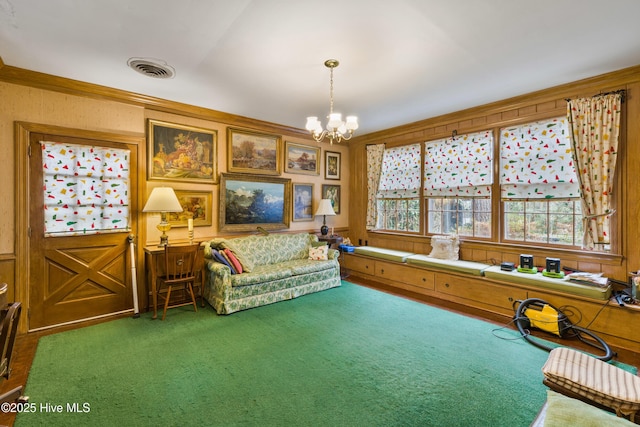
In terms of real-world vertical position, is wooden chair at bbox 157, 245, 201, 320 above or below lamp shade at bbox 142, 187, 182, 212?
below

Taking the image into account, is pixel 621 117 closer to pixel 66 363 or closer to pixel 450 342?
pixel 450 342

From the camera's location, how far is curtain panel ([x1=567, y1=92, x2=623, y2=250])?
10.5 feet

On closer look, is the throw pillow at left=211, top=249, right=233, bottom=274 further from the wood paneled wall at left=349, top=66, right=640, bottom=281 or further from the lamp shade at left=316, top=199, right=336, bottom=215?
the wood paneled wall at left=349, top=66, right=640, bottom=281

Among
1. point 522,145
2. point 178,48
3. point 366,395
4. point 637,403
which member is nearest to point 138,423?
point 366,395

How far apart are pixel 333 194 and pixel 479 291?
10.7ft

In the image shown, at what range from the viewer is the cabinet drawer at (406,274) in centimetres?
454

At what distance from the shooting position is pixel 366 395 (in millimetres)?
2143

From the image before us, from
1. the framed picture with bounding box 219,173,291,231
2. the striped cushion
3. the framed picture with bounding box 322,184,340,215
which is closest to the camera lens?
the striped cushion

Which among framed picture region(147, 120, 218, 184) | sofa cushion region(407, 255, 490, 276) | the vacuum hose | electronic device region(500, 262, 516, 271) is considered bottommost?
the vacuum hose

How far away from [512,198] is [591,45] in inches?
76.8

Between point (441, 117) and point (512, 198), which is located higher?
point (441, 117)

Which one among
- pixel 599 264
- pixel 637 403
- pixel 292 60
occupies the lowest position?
pixel 637 403

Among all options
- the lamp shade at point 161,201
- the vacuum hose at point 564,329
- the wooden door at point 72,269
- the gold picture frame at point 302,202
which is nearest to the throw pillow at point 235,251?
the lamp shade at point 161,201

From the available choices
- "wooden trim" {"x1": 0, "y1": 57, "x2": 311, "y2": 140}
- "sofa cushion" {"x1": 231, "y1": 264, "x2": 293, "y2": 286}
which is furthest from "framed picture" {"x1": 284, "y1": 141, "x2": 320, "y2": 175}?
"sofa cushion" {"x1": 231, "y1": 264, "x2": 293, "y2": 286}
